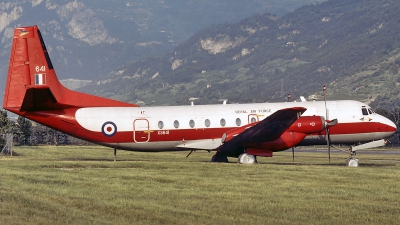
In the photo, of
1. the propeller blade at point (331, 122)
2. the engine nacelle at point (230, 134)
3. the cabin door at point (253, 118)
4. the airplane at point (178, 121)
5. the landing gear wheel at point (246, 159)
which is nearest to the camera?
the airplane at point (178, 121)

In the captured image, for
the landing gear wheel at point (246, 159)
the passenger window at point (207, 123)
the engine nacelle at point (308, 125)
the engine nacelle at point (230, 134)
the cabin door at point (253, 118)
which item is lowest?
the landing gear wheel at point (246, 159)

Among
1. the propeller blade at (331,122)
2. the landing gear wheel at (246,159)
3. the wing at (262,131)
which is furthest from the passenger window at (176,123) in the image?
the propeller blade at (331,122)

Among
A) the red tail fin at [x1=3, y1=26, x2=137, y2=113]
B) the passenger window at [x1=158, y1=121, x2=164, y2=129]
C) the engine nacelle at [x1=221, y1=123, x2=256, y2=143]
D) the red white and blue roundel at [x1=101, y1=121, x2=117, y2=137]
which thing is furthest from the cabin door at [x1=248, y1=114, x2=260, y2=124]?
the red tail fin at [x1=3, y1=26, x2=137, y2=113]

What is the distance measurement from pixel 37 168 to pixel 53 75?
7589 mm

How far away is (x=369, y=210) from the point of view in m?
21.7

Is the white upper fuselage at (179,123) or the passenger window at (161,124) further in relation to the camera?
the passenger window at (161,124)

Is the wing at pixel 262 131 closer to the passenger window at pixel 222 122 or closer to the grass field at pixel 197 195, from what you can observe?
the passenger window at pixel 222 122

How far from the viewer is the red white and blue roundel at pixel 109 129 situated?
40.1 m

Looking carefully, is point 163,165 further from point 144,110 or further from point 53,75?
point 53,75

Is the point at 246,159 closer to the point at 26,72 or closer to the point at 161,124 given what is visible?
the point at 161,124

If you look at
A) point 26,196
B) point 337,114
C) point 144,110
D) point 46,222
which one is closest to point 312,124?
point 337,114

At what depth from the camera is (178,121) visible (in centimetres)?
4038

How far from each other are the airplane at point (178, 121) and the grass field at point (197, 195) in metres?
5.00

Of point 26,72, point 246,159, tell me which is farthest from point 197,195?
point 26,72
